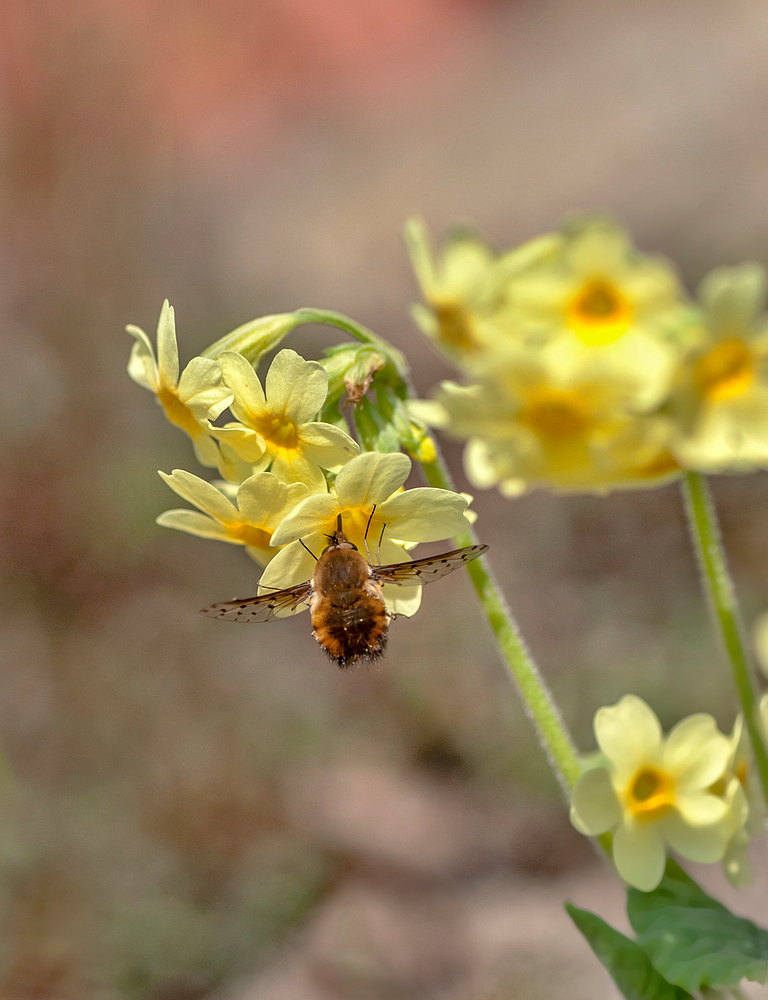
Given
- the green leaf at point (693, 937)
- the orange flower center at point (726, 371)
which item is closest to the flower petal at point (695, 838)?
the green leaf at point (693, 937)

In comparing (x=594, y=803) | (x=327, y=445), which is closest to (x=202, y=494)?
(x=327, y=445)

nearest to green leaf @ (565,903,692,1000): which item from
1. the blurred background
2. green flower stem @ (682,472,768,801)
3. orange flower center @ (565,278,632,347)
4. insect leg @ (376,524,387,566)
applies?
green flower stem @ (682,472,768,801)

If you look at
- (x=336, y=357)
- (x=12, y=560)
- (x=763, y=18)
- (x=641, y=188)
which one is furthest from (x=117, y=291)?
(x=763, y=18)

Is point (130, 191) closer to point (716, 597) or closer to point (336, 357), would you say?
point (336, 357)

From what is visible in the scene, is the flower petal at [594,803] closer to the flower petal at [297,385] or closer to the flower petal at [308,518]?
the flower petal at [308,518]

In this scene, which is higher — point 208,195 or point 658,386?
point 208,195

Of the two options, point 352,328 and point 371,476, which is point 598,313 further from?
point 352,328
